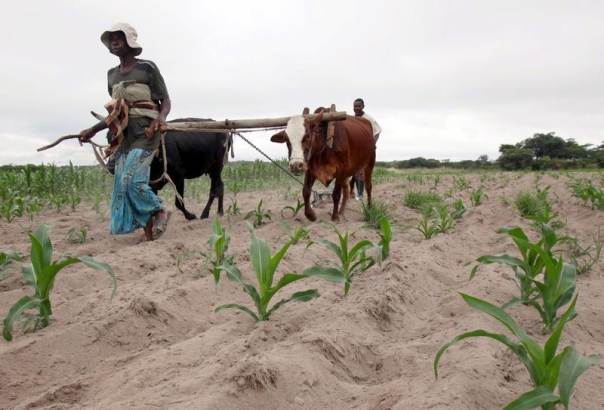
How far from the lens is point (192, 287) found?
3.08 meters

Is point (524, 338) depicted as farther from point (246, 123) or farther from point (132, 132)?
point (246, 123)

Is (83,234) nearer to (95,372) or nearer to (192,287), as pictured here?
(192,287)

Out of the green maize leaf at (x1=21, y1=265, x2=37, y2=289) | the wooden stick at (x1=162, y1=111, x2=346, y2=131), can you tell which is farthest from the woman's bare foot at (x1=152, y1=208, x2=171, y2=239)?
the green maize leaf at (x1=21, y1=265, x2=37, y2=289)

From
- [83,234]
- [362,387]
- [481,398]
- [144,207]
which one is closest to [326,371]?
[362,387]

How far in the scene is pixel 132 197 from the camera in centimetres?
470

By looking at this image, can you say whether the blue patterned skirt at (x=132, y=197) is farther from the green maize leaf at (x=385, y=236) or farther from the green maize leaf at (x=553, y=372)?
the green maize leaf at (x=553, y=372)

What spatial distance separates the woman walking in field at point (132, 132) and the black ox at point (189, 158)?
21.5 inches

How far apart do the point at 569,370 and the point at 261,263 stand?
1.47 meters

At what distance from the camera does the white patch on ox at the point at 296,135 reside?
541 cm

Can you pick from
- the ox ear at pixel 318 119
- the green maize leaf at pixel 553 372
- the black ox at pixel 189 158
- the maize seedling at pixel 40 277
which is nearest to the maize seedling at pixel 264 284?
the maize seedling at pixel 40 277

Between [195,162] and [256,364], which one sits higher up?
[195,162]

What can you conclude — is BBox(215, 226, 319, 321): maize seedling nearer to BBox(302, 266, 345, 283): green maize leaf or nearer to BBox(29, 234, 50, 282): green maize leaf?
BBox(302, 266, 345, 283): green maize leaf

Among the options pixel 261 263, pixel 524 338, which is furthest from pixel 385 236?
pixel 524 338

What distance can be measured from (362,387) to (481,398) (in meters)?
0.45
